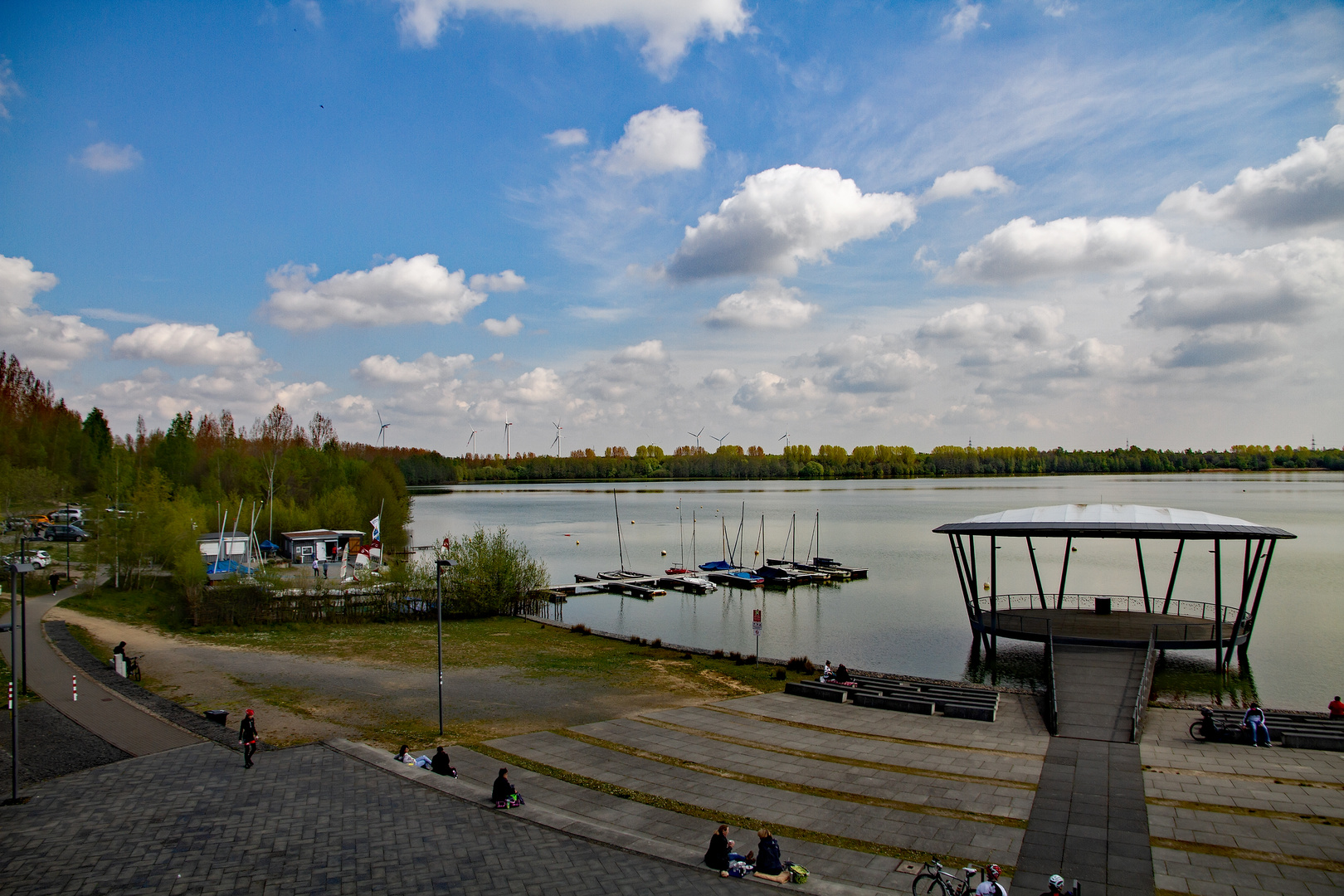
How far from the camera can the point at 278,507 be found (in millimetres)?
82312

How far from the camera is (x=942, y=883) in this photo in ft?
40.4

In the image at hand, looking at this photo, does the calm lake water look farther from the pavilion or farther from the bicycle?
the bicycle

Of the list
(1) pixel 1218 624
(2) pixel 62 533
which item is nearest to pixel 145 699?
(1) pixel 1218 624

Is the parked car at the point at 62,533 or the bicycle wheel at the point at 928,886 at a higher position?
the parked car at the point at 62,533

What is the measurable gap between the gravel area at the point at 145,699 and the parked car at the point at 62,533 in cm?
4505

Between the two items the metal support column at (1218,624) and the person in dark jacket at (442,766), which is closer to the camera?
the person in dark jacket at (442,766)

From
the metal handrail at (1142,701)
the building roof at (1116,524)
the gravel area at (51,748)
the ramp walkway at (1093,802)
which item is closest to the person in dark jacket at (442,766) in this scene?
the gravel area at (51,748)

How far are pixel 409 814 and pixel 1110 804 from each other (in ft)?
51.1

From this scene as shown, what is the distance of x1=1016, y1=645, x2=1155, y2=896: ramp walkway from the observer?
13.5 metres

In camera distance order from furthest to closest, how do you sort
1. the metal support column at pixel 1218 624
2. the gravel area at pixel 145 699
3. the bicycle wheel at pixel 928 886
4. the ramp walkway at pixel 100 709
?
the metal support column at pixel 1218 624
the gravel area at pixel 145 699
the ramp walkway at pixel 100 709
the bicycle wheel at pixel 928 886

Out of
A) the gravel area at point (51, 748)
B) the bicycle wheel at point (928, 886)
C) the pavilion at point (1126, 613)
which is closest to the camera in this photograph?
the bicycle wheel at point (928, 886)

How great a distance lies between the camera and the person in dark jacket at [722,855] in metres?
13.3

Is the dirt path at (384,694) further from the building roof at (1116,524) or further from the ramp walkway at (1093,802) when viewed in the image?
Result: the building roof at (1116,524)

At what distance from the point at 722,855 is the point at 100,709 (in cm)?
2247
